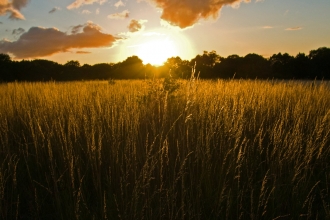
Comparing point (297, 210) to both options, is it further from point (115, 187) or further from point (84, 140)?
point (84, 140)

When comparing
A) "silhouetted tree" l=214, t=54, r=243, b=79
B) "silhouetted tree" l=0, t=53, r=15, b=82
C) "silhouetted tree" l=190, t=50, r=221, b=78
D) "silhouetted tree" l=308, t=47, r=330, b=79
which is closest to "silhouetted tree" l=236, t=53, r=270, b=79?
"silhouetted tree" l=214, t=54, r=243, b=79

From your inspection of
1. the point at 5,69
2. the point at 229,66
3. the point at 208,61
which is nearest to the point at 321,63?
the point at 229,66

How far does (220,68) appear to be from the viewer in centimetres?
2414

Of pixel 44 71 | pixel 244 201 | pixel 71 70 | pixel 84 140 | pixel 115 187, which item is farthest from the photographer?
pixel 71 70

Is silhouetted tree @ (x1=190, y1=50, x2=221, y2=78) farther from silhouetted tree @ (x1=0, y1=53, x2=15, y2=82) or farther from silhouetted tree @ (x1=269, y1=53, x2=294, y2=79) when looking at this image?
silhouetted tree @ (x1=0, y1=53, x2=15, y2=82)

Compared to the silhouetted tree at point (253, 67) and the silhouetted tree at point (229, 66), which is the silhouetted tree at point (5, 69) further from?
the silhouetted tree at point (253, 67)

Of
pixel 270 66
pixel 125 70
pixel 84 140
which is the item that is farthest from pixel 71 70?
pixel 84 140

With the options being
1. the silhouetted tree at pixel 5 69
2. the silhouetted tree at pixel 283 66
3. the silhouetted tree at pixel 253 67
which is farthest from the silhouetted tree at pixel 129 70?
the silhouetted tree at pixel 283 66

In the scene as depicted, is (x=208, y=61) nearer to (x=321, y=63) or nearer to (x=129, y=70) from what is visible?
(x=129, y=70)

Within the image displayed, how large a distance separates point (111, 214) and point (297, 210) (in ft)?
4.61

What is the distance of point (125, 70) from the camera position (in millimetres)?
26312

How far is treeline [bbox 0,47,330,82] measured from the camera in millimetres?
22812

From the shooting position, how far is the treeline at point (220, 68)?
22812 mm

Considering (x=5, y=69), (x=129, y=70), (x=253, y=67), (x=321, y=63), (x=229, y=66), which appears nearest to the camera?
(x=321, y=63)
